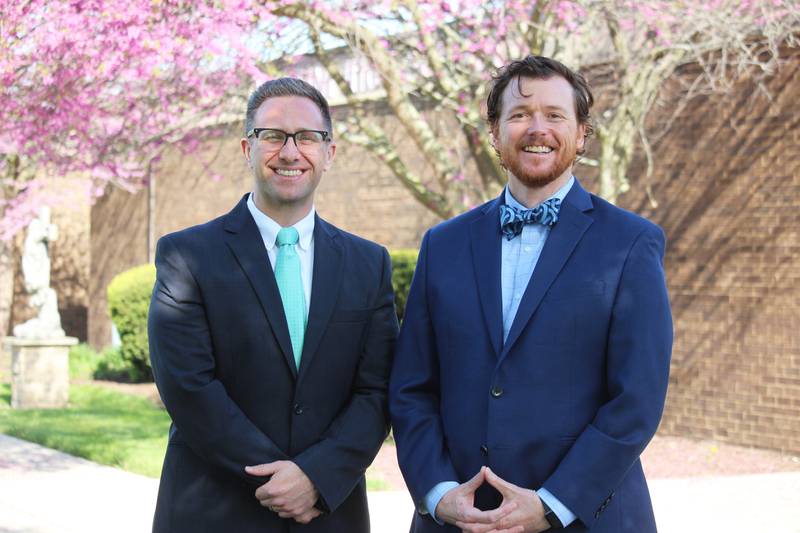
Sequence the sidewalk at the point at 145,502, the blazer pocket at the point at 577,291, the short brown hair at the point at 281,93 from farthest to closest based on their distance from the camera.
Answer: the sidewalk at the point at 145,502
the short brown hair at the point at 281,93
the blazer pocket at the point at 577,291

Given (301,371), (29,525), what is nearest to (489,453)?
(301,371)

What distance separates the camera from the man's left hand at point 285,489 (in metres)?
2.80

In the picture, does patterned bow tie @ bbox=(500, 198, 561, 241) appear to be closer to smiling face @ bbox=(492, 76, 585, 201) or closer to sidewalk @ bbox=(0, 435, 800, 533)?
smiling face @ bbox=(492, 76, 585, 201)

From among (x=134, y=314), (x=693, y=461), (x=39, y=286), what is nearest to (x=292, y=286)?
(x=693, y=461)

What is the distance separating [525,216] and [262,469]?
102cm

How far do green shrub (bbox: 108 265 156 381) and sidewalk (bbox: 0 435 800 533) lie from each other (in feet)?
19.9

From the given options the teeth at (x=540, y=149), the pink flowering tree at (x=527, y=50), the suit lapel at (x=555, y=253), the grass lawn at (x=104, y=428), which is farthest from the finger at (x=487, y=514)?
the pink flowering tree at (x=527, y=50)

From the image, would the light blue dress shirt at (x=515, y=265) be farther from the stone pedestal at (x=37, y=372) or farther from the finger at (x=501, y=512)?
the stone pedestal at (x=37, y=372)

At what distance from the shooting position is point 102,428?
34.4 ft

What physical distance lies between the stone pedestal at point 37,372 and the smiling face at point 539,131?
1049 centimetres

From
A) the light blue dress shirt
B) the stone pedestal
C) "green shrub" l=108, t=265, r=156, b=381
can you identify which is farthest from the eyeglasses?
"green shrub" l=108, t=265, r=156, b=381

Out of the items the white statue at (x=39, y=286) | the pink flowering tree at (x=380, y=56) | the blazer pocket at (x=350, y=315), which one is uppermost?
the pink flowering tree at (x=380, y=56)

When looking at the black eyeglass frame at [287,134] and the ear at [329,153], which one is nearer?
the black eyeglass frame at [287,134]

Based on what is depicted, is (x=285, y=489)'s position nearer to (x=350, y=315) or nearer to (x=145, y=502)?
(x=350, y=315)
